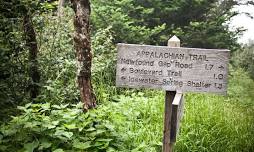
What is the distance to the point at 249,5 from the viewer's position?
41.8ft

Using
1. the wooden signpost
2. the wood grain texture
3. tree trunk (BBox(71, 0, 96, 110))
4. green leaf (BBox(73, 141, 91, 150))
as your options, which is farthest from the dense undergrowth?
the wooden signpost

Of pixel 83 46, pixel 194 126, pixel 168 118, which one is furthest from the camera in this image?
pixel 194 126

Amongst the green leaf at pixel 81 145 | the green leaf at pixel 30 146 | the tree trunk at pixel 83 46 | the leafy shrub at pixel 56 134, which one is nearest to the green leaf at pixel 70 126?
the leafy shrub at pixel 56 134

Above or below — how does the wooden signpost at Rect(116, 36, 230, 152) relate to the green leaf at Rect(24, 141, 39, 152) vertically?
above

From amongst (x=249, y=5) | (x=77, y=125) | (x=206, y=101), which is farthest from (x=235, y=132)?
(x=249, y=5)

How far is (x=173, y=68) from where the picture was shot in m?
3.50

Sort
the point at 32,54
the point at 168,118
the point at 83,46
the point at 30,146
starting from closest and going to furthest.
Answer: the point at 30,146
the point at 168,118
the point at 83,46
the point at 32,54

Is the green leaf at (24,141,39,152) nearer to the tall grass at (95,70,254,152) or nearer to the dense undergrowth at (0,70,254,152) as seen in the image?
the dense undergrowth at (0,70,254,152)

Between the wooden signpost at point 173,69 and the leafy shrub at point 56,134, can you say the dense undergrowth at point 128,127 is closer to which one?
the leafy shrub at point 56,134

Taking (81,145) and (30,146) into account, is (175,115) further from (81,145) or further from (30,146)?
(30,146)

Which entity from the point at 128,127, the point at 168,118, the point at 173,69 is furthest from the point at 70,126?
the point at 128,127

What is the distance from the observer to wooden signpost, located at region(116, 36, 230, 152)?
3465mm

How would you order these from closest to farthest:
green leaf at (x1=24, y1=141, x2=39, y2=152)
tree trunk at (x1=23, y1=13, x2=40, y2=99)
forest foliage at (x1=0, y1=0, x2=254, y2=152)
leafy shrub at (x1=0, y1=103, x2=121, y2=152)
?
green leaf at (x1=24, y1=141, x2=39, y2=152) < leafy shrub at (x1=0, y1=103, x2=121, y2=152) < forest foliage at (x1=0, y1=0, x2=254, y2=152) < tree trunk at (x1=23, y1=13, x2=40, y2=99)

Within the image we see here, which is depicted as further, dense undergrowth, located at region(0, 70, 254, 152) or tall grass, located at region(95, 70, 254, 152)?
tall grass, located at region(95, 70, 254, 152)
